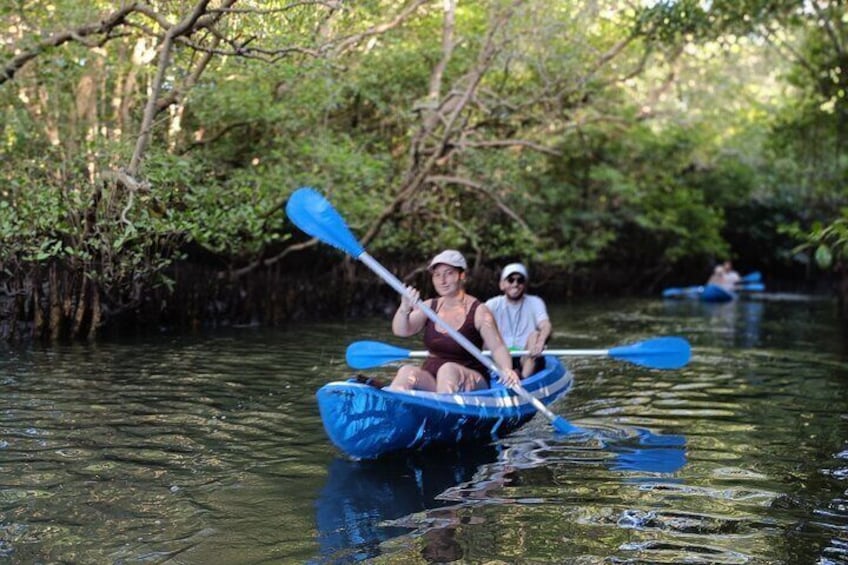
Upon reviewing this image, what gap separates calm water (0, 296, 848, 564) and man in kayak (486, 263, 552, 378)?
20.6 inches

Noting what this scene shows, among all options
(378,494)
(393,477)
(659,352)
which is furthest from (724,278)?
(378,494)

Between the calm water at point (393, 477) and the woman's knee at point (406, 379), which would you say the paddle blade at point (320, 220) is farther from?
the calm water at point (393, 477)

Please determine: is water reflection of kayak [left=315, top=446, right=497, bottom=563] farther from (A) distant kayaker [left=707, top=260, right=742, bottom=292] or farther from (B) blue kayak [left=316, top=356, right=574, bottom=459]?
(A) distant kayaker [left=707, top=260, right=742, bottom=292]

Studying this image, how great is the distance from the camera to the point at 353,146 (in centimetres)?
1432

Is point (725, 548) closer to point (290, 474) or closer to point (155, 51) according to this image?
point (290, 474)

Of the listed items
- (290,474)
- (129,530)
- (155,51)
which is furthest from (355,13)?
(129,530)

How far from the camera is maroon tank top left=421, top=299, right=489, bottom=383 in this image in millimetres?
5824

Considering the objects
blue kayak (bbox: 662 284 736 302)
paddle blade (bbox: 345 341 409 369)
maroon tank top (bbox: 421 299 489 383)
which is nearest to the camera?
maroon tank top (bbox: 421 299 489 383)

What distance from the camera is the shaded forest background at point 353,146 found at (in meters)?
9.78

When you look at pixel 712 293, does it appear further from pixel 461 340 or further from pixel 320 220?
pixel 461 340

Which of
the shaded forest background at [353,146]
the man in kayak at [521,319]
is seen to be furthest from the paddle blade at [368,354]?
the shaded forest background at [353,146]

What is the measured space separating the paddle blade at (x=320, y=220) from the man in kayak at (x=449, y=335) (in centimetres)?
64

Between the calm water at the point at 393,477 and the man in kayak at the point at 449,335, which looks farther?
the man in kayak at the point at 449,335

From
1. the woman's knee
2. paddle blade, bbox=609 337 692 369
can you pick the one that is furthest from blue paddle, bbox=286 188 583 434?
paddle blade, bbox=609 337 692 369
